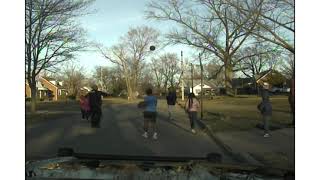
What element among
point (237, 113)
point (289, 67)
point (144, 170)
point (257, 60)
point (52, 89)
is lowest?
point (144, 170)

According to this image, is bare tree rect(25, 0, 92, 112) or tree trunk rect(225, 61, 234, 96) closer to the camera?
bare tree rect(25, 0, 92, 112)

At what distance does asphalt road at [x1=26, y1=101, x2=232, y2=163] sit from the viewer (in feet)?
12.1

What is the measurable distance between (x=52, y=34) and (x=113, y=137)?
2599mm

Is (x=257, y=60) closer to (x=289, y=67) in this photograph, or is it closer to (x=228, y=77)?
(x=228, y=77)

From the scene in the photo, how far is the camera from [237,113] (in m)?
5.80

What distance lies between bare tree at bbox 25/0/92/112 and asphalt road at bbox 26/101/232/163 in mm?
483

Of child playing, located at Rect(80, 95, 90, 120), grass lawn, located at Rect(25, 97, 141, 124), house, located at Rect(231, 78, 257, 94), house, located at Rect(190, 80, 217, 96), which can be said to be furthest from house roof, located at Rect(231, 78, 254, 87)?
child playing, located at Rect(80, 95, 90, 120)

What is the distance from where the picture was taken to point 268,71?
3305 mm

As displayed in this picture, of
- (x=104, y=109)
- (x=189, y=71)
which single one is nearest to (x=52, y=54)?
(x=104, y=109)

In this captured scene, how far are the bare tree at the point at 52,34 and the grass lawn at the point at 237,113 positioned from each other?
4.54ft

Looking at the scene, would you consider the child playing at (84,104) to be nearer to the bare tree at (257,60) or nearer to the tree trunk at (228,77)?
the tree trunk at (228,77)

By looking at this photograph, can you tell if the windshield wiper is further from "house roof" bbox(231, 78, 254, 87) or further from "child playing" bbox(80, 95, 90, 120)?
"house roof" bbox(231, 78, 254, 87)

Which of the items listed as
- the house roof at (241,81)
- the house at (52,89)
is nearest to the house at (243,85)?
the house roof at (241,81)

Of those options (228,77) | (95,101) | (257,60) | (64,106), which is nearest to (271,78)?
(257,60)
